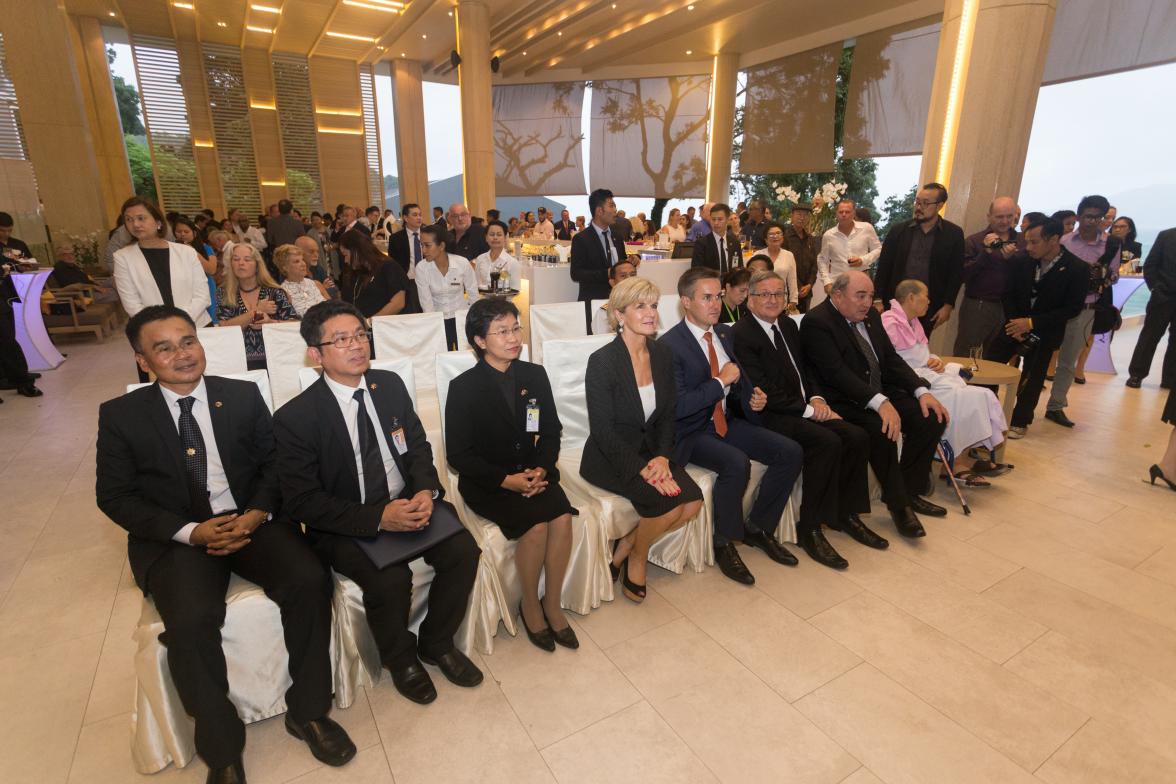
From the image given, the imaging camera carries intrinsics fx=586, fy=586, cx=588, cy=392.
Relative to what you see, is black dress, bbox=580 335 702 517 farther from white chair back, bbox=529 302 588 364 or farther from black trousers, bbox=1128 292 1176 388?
black trousers, bbox=1128 292 1176 388

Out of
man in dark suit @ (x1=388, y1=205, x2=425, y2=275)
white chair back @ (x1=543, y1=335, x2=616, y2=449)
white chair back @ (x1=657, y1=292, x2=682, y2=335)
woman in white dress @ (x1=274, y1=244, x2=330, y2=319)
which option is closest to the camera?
white chair back @ (x1=543, y1=335, x2=616, y2=449)

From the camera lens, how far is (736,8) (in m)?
10.1

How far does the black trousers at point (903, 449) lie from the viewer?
3.30 m

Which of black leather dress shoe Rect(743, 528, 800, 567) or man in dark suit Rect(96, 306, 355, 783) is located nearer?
man in dark suit Rect(96, 306, 355, 783)

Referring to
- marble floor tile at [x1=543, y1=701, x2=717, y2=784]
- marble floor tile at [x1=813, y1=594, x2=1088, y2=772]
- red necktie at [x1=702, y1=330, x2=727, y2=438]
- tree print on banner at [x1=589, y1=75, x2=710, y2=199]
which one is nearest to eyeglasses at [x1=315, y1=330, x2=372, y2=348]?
marble floor tile at [x1=543, y1=701, x2=717, y2=784]

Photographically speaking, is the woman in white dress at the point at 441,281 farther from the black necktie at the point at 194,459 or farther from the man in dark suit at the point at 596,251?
the black necktie at the point at 194,459

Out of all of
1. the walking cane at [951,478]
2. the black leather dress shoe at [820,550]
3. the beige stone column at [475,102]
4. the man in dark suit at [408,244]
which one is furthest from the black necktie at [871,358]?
the beige stone column at [475,102]

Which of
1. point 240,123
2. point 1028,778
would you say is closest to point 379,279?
point 1028,778

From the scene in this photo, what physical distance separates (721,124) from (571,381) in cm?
1258

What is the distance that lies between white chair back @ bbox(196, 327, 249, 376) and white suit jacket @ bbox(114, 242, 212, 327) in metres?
0.80

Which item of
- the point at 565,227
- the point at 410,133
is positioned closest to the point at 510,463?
the point at 565,227

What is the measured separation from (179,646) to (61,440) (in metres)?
3.95

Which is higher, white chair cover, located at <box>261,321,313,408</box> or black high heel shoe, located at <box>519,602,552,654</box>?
white chair cover, located at <box>261,321,313,408</box>

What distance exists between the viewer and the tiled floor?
191 cm
